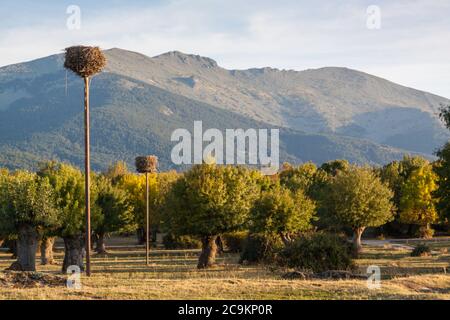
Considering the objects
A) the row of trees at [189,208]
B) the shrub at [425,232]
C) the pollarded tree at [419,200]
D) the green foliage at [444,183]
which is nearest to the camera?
the green foliage at [444,183]

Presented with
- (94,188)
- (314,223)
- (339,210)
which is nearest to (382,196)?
(339,210)

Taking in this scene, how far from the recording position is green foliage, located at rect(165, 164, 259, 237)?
52.5 meters

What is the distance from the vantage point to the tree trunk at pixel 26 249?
156 feet

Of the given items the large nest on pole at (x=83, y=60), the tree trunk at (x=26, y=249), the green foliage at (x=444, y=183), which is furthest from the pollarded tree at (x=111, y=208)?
the green foliage at (x=444, y=183)

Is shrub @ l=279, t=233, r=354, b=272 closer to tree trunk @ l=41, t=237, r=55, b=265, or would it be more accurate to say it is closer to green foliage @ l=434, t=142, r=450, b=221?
green foliage @ l=434, t=142, r=450, b=221

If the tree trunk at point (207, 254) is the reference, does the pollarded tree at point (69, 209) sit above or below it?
above

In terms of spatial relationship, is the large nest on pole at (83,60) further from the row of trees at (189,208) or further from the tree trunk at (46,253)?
the tree trunk at (46,253)

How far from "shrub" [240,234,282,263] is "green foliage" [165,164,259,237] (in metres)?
3.22

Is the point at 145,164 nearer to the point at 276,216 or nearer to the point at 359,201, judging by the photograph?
the point at 276,216

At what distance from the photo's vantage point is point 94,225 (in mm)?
60750

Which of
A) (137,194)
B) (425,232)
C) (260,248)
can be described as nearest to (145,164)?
(260,248)

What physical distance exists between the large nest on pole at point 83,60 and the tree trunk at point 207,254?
20.4 m

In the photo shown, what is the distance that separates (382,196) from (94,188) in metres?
29.5

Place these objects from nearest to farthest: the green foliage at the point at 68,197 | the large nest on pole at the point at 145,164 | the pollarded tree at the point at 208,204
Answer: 1. the pollarded tree at the point at 208,204
2. the green foliage at the point at 68,197
3. the large nest on pole at the point at 145,164
